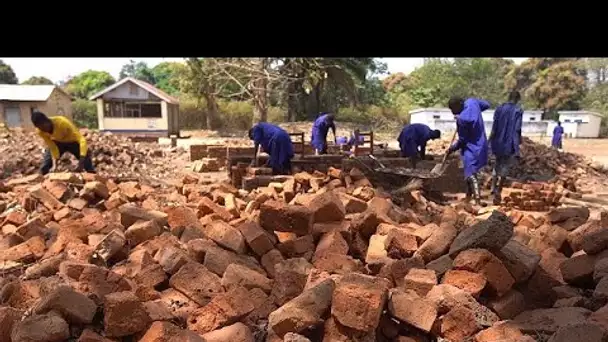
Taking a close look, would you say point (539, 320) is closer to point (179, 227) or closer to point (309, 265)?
point (309, 265)

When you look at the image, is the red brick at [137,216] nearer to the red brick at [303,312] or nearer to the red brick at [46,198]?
the red brick at [46,198]

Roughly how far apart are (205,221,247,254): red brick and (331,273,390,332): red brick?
107 cm

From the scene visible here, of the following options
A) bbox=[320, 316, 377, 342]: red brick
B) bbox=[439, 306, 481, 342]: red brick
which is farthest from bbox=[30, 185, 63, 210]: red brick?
bbox=[439, 306, 481, 342]: red brick

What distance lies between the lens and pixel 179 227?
3549mm

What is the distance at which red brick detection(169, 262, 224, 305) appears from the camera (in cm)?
255

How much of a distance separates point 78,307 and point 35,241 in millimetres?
1453

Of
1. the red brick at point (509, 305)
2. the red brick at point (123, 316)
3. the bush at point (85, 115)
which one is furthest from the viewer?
the bush at point (85, 115)

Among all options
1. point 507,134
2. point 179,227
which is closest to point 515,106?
point 507,134

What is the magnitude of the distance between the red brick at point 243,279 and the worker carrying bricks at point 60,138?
177 inches

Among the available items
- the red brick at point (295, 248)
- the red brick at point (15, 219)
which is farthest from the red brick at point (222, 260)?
the red brick at point (15, 219)

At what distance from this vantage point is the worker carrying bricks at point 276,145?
7.10m

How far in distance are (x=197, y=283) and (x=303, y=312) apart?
0.73m

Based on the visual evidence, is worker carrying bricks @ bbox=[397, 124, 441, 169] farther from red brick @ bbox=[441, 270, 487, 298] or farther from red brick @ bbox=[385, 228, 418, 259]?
red brick @ bbox=[441, 270, 487, 298]
